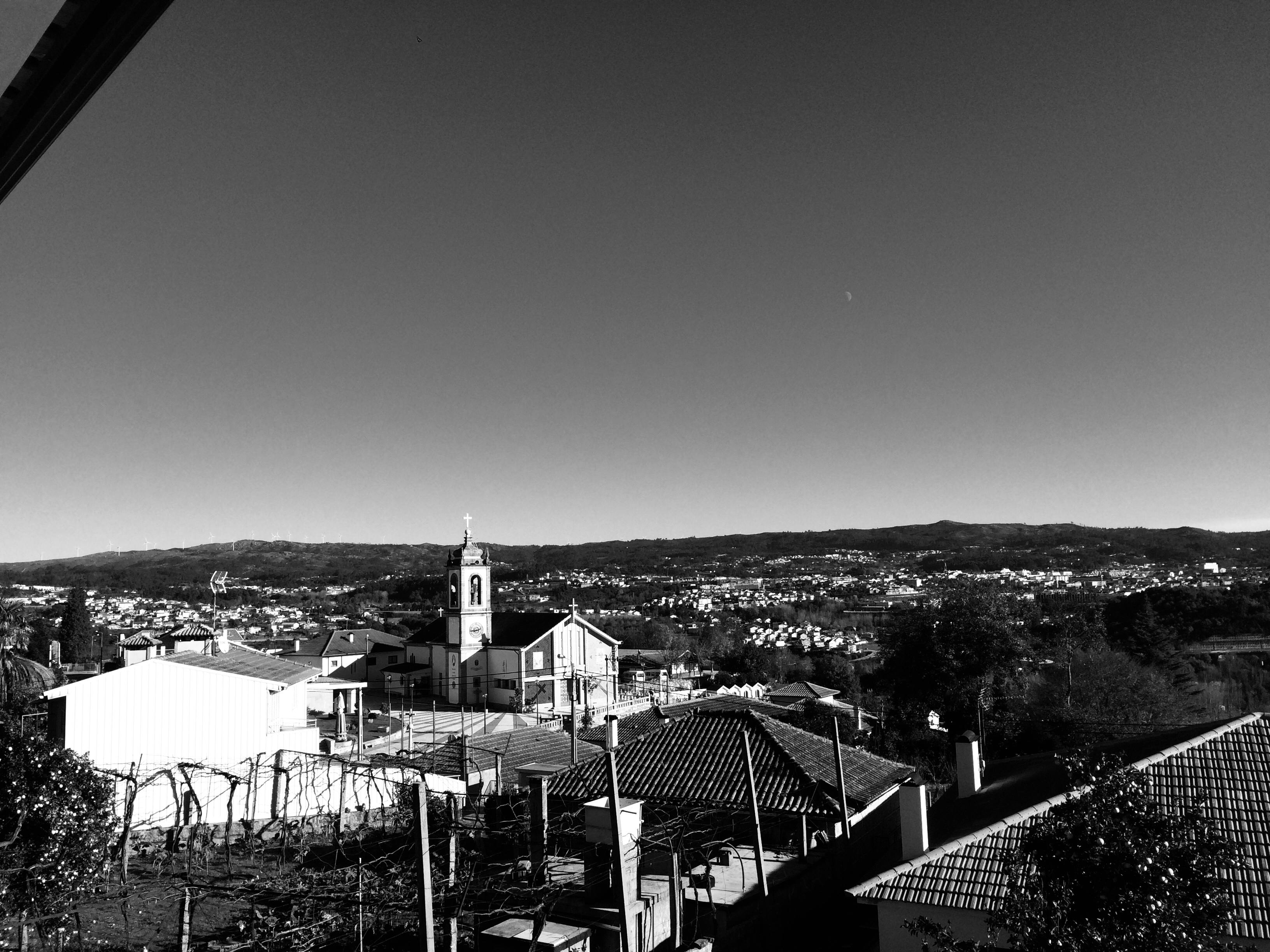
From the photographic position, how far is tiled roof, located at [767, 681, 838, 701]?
34.4 metres

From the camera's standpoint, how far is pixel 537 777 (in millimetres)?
9977

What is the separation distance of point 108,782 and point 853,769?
12.4 metres

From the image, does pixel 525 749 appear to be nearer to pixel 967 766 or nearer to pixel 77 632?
pixel 967 766

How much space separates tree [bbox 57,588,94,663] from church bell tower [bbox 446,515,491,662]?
68.2 feet

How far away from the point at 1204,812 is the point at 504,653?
1445 inches

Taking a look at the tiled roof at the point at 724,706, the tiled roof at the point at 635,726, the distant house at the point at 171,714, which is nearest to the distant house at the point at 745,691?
the tiled roof at the point at 724,706

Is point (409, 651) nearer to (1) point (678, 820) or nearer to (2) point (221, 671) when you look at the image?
(2) point (221, 671)

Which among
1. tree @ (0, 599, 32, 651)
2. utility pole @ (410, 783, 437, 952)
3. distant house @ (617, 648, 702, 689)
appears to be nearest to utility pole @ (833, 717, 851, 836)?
utility pole @ (410, 783, 437, 952)

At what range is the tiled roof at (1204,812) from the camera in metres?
8.99

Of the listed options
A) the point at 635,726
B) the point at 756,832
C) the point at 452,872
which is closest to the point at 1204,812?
the point at 756,832

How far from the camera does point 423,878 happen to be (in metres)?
5.77

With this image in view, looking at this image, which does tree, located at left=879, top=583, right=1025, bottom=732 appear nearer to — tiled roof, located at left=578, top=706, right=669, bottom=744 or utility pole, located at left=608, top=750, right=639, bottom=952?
tiled roof, located at left=578, top=706, right=669, bottom=744

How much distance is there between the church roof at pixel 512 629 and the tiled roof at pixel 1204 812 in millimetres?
32305

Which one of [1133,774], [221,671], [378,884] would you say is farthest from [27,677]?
[1133,774]
